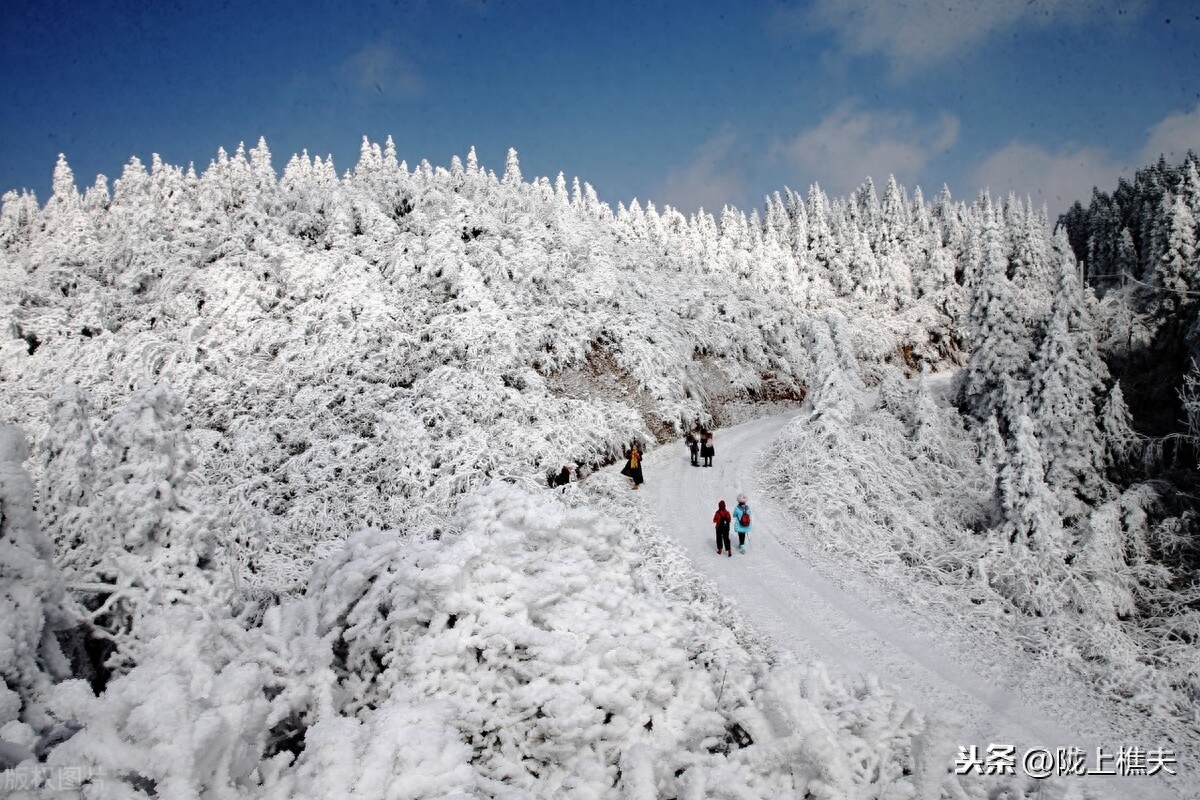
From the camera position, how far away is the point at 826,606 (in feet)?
44.1

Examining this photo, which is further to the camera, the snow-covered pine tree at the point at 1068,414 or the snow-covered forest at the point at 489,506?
the snow-covered pine tree at the point at 1068,414

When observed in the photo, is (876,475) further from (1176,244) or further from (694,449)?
(1176,244)

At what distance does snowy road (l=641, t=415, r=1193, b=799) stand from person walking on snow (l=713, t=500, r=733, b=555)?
31cm

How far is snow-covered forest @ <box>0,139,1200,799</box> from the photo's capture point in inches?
192

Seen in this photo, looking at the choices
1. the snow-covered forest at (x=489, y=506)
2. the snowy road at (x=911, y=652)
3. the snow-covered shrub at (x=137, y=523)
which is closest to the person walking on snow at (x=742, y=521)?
the snowy road at (x=911, y=652)

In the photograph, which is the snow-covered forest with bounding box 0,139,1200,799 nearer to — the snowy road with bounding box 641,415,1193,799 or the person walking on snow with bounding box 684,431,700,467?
the snowy road with bounding box 641,415,1193,799

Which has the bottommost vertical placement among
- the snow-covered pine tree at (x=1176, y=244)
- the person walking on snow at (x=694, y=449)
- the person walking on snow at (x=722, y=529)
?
the person walking on snow at (x=722, y=529)

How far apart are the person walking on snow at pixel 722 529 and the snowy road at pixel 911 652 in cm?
31

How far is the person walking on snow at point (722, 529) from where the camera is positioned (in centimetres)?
1573

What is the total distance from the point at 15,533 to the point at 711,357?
35.3 m

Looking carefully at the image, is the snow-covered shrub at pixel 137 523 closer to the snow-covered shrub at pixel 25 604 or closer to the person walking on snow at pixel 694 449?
the snow-covered shrub at pixel 25 604

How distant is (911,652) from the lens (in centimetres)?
1162

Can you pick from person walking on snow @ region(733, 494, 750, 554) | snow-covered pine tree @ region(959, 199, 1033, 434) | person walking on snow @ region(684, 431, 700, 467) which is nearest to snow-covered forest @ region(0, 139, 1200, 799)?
snow-covered pine tree @ region(959, 199, 1033, 434)

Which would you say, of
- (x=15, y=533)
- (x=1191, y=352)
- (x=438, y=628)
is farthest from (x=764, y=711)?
(x=1191, y=352)
